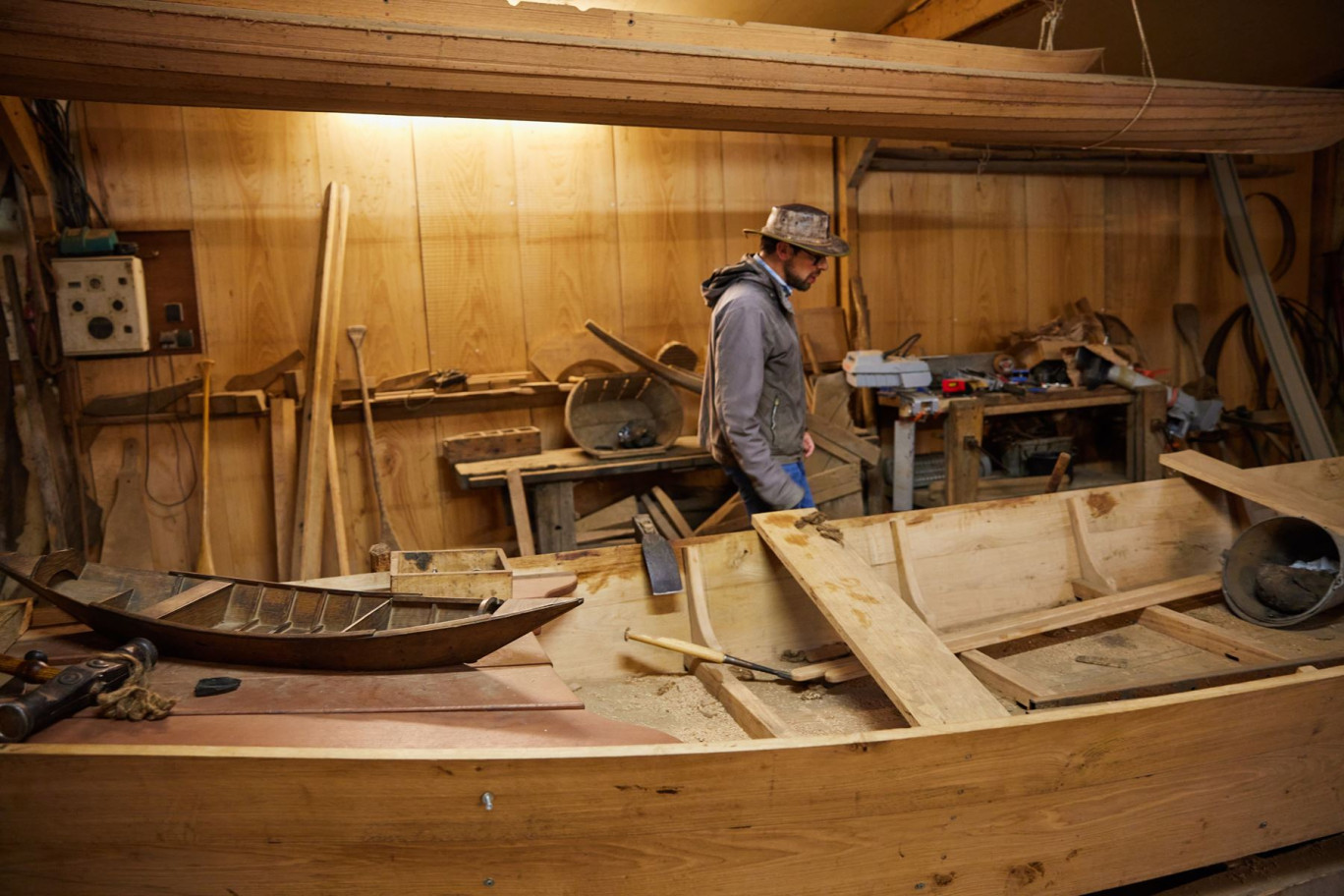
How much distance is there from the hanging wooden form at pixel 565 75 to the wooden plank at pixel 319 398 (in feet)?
4.78

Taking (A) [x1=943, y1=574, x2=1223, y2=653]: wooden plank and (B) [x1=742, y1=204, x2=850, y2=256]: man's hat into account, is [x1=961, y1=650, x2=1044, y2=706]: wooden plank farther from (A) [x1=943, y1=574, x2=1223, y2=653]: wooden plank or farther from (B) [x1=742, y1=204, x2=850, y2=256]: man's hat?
(B) [x1=742, y1=204, x2=850, y2=256]: man's hat

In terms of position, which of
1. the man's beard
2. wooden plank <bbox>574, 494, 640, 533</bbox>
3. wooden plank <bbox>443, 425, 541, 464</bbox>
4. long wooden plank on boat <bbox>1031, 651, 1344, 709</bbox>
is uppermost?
the man's beard

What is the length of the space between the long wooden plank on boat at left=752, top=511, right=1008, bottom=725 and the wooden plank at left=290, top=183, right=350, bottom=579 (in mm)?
2211

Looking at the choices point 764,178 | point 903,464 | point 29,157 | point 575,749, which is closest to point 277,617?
point 575,749

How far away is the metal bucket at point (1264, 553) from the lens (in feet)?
9.47

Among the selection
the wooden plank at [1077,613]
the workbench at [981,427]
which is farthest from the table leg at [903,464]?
the wooden plank at [1077,613]

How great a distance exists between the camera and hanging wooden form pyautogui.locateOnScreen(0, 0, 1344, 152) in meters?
2.30

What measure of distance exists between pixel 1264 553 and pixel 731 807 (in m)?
2.37

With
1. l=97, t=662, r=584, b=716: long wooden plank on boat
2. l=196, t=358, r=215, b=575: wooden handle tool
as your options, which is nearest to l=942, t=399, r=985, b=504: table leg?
l=97, t=662, r=584, b=716: long wooden plank on boat

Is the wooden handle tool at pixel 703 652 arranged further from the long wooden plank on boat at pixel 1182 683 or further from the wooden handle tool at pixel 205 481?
the wooden handle tool at pixel 205 481

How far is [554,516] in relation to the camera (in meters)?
4.05

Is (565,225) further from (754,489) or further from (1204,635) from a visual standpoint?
(1204,635)

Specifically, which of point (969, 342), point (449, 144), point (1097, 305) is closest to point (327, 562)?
point (449, 144)

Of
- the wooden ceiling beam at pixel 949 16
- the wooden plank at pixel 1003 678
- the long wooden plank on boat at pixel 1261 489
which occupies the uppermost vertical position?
the wooden ceiling beam at pixel 949 16
